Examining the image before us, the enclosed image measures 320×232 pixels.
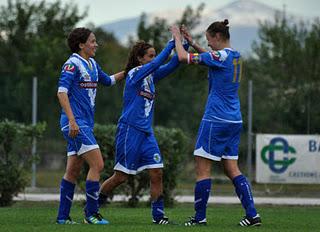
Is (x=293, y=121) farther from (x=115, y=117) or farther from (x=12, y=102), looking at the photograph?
(x=12, y=102)

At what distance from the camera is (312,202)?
1897 centimetres

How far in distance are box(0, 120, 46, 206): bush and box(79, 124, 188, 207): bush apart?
103 cm

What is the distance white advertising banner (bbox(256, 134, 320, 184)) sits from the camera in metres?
20.2

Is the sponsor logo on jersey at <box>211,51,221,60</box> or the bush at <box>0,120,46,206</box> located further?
the bush at <box>0,120,46,206</box>

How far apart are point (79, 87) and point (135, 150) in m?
0.92

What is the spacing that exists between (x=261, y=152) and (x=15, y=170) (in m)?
6.03

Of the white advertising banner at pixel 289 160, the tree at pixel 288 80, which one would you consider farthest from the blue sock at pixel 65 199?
the tree at pixel 288 80

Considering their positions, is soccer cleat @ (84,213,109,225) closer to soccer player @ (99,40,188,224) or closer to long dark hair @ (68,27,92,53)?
soccer player @ (99,40,188,224)

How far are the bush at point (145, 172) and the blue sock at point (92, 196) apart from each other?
5.72 meters

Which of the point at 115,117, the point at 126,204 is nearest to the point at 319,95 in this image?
the point at 115,117

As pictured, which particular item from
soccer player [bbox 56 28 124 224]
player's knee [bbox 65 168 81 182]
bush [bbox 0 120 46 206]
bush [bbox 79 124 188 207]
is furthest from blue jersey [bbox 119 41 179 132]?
bush [bbox 0 120 46 206]

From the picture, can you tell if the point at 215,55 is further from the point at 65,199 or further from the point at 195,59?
the point at 65,199

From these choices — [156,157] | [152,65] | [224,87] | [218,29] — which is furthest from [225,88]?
[156,157]

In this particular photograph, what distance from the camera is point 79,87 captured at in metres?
10.3
